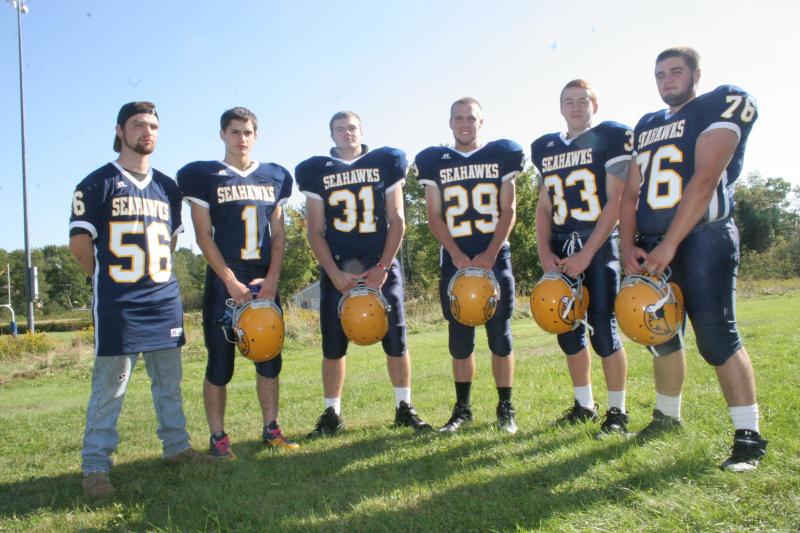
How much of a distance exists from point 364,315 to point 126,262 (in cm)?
172

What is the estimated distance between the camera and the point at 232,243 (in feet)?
14.8

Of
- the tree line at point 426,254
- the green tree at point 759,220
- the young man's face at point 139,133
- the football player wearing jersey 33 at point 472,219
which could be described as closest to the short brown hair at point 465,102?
the football player wearing jersey 33 at point 472,219

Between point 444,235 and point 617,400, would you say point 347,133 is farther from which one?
point 617,400

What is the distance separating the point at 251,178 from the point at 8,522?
270cm

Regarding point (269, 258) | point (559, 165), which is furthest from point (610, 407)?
point (269, 258)

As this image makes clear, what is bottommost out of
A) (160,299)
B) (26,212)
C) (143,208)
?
(160,299)

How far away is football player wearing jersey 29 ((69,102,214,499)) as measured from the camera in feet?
12.8

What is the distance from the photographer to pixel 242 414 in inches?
247

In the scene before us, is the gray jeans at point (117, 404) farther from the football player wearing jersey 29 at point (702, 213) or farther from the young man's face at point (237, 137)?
the football player wearing jersey 29 at point (702, 213)

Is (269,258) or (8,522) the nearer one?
(8,522)

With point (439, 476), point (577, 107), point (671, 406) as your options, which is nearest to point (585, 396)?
point (671, 406)

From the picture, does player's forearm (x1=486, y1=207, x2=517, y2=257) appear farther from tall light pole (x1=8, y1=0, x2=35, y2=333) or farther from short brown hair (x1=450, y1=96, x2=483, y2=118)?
tall light pole (x1=8, y1=0, x2=35, y2=333)

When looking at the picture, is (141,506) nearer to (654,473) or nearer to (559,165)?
(654,473)

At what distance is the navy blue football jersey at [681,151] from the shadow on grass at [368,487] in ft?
4.92
